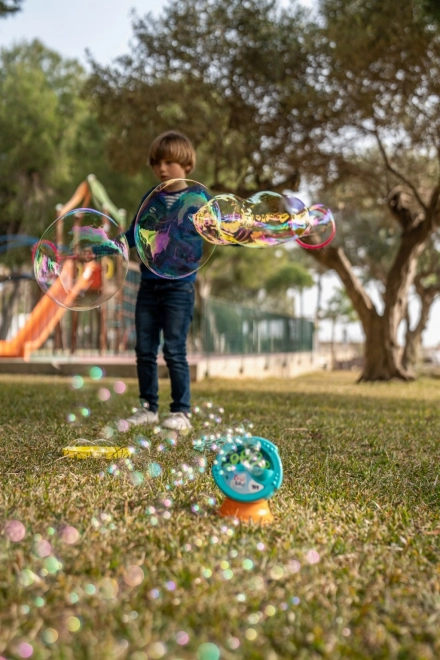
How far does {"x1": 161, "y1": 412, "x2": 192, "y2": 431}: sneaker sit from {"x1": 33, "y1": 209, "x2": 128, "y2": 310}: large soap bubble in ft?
2.58

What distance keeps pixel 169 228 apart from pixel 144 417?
1.25 m

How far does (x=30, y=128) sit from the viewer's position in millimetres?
20891

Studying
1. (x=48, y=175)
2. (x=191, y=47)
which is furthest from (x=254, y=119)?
(x=48, y=175)

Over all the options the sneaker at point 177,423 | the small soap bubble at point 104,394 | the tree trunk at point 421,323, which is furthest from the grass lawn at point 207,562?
the tree trunk at point 421,323

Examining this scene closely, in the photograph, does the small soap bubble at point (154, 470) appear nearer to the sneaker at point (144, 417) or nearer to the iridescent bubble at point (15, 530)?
the iridescent bubble at point (15, 530)

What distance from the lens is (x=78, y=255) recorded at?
11.8ft

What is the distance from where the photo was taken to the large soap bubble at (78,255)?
3.47 meters

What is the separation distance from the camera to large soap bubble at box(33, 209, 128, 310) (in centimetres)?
347

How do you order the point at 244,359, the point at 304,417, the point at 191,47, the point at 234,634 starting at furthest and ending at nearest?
the point at 244,359
the point at 191,47
the point at 304,417
the point at 234,634

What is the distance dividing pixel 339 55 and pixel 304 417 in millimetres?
6630

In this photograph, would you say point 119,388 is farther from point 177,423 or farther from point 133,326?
point 133,326

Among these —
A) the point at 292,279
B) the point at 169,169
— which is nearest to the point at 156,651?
the point at 169,169

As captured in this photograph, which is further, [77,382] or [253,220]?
[77,382]

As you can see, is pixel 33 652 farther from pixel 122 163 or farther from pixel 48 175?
pixel 48 175
